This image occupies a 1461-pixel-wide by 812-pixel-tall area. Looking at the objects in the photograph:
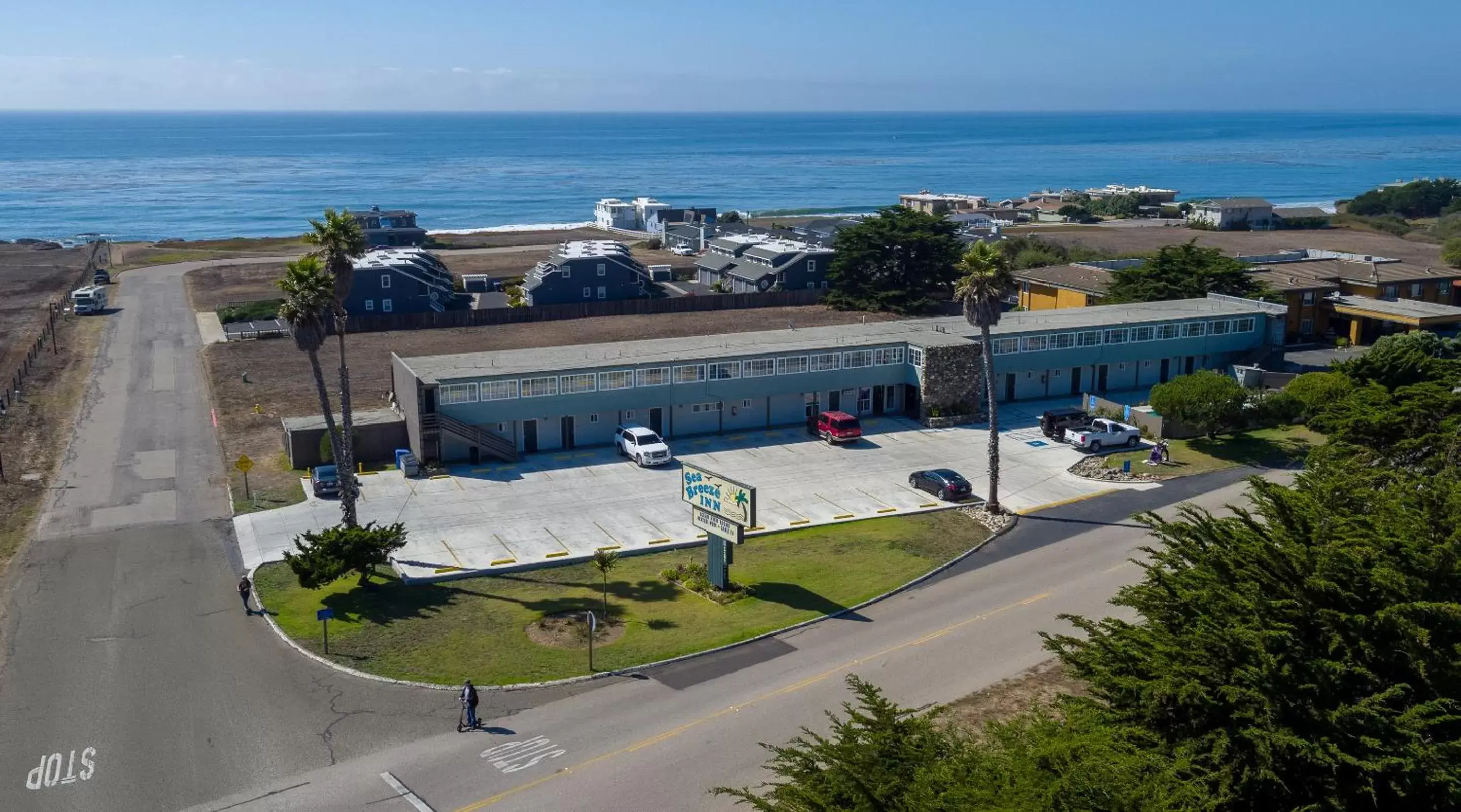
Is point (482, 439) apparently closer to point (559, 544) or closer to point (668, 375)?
point (668, 375)

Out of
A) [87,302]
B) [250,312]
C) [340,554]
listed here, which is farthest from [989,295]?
[87,302]

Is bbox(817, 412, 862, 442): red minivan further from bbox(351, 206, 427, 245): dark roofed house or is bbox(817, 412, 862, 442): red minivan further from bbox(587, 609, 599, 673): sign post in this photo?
bbox(351, 206, 427, 245): dark roofed house

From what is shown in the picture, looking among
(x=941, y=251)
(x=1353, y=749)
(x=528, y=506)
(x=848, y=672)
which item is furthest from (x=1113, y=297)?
(x=1353, y=749)

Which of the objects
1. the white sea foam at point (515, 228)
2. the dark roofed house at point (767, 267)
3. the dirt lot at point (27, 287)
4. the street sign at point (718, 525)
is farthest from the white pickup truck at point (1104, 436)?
the white sea foam at point (515, 228)

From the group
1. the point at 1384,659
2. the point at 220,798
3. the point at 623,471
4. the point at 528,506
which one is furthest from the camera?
the point at 623,471

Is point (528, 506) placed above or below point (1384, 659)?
below

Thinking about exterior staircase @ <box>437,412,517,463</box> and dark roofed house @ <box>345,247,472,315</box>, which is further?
dark roofed house @ <box>345,247,472,315</box>

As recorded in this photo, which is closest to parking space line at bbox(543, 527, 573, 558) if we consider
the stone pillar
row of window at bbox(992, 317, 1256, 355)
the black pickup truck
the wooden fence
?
the stone pillar

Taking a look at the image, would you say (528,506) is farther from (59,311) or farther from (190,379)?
(59,311)
